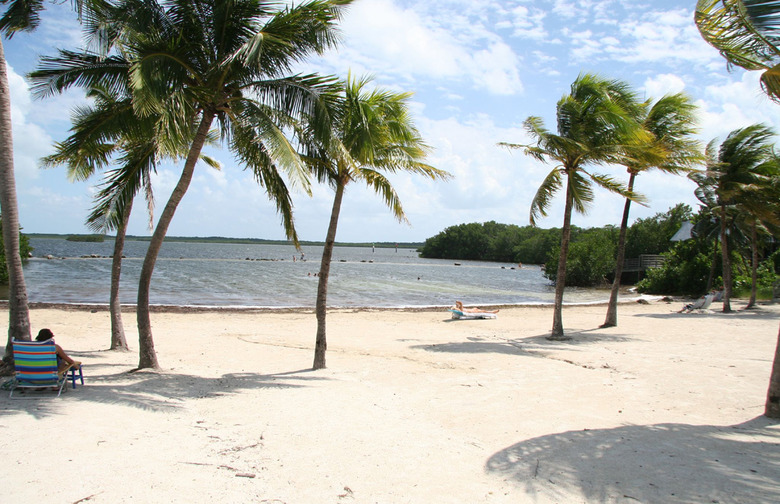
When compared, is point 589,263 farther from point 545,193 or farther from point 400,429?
point 400,429

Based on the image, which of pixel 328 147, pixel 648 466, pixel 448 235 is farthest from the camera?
pixel 448 235

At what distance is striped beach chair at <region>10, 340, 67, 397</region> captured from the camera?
5.95 meters

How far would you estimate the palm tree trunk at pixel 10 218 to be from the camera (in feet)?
21.2

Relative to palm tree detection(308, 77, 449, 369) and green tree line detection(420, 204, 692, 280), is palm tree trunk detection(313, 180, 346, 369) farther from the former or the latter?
green tree line detection(420, 204, 692, 280)

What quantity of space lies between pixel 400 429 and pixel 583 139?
10.6 meters

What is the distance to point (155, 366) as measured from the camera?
8.38 metres

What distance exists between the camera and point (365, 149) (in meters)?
8.18

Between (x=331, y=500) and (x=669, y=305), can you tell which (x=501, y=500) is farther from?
(x=669, y=305)

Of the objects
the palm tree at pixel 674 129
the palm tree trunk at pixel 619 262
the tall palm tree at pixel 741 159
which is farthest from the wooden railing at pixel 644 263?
the palm tree at pixel 674 129

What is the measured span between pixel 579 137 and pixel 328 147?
8.54m

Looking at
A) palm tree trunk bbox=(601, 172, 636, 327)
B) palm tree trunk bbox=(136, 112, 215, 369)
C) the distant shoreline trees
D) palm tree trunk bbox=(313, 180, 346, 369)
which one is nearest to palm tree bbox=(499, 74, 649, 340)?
palm tree trunk bbox=(601, 172, 636, 327)

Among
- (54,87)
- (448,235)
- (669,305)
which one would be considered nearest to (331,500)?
(54,87)

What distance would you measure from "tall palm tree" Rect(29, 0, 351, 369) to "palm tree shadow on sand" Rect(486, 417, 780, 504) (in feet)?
15.2

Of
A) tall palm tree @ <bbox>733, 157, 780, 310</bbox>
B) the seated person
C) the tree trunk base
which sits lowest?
the tree trunk base
